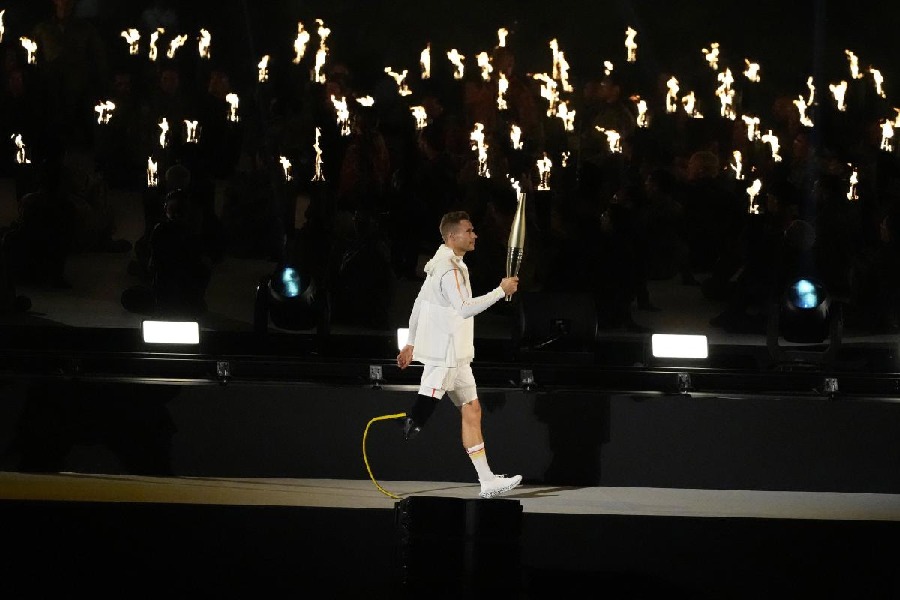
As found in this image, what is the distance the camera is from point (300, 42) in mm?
11844

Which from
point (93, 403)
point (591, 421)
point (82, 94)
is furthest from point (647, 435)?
point (82, 94)

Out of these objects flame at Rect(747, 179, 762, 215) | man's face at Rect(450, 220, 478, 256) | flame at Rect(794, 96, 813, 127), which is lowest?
man's face at Rect(450, 220, 478, 256)

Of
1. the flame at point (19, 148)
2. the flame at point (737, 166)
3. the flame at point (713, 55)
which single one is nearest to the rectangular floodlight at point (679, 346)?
the flame at point (737, 166)

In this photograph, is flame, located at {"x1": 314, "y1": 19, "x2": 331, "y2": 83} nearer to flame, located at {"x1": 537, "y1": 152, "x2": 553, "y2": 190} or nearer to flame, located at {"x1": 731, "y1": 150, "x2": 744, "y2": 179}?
flame, located at {"x1": 537, "y1": 152, "x2": 553, "y2": 190}

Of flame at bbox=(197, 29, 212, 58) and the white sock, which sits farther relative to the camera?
flame at bbox=(197, 29, 212, 58)

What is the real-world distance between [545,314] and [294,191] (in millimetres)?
2967

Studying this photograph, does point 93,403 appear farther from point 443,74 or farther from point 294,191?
point 443,74

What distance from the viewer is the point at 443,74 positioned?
1190 cm

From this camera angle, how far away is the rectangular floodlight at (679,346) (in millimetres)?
9391

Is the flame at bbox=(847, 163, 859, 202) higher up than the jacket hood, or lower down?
higher up

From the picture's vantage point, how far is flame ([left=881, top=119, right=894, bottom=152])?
1185cm

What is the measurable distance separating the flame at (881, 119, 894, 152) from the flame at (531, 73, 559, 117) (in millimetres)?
2505

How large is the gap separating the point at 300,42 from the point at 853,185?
436 cm

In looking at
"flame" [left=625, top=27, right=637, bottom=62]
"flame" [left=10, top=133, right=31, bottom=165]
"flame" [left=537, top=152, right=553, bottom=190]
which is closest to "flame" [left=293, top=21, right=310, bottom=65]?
"flame" [left=537, top=152, right=553, bottom=190]
